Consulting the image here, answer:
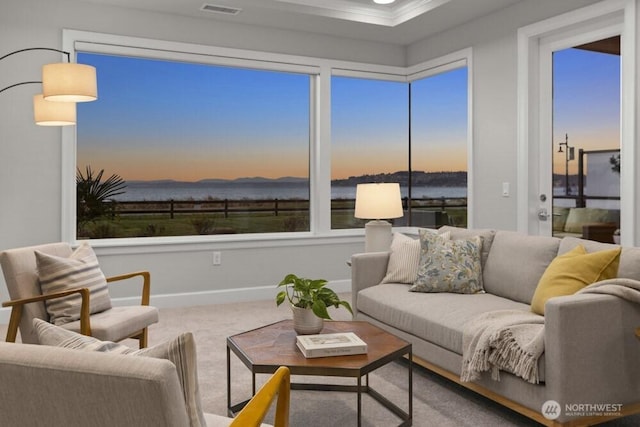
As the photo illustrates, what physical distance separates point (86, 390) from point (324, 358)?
1516 millimetres

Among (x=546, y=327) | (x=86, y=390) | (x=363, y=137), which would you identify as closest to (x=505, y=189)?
(x=363, y=137)

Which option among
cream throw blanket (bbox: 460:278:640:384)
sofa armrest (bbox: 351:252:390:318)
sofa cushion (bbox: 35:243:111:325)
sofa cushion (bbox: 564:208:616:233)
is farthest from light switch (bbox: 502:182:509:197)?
sofa cushion (bbox: 35:243:111:325)

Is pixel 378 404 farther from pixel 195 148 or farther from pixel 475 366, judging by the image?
pixel 195 148

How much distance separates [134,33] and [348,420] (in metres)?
3.81

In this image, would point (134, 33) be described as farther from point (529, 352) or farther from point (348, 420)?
point (529, 352)

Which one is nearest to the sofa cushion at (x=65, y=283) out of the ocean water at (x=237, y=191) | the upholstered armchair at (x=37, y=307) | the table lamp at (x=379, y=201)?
the upholstered armchair at (x=37, y=307)

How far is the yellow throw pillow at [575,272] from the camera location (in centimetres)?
265

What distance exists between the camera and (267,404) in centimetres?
138

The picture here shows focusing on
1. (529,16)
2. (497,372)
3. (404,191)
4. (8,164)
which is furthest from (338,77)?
(497,372)

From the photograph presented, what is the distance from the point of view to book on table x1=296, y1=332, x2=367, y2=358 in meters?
2.43

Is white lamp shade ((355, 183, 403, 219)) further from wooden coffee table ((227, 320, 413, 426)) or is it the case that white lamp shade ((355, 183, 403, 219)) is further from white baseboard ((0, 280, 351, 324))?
white baseboard ((0, 280, 351, 324))

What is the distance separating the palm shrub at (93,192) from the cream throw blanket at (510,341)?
3706 millimetres

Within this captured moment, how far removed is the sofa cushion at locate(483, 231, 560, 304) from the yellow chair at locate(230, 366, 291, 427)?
6.98 feet

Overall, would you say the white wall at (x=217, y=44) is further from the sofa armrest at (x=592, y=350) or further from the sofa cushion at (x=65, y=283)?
the sofa armrest at (x=592, y=350)
